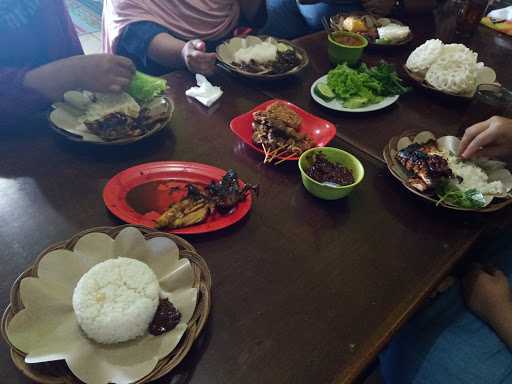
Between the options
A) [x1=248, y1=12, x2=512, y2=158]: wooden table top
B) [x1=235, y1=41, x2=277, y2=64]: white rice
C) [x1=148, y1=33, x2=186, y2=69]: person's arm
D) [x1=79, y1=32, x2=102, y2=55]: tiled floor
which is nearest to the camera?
[x1=248, y1=12, x2=512, y2=158]: wooden table top

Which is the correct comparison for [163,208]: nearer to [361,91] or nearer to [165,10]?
[361,91]

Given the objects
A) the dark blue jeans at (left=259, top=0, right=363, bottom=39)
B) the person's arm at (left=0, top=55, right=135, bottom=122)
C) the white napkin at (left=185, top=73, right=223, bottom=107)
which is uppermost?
the person's arm at (left=0, top=55, right=135, bottom=122)

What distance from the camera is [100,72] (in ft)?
4.79

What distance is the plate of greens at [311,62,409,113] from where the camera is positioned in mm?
1730

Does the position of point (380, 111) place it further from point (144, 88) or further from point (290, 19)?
point (290, 19)

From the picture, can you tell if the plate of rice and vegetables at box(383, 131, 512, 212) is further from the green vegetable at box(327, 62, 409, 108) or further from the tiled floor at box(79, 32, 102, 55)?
the tiled floor at box(79, 32, 102, 55)

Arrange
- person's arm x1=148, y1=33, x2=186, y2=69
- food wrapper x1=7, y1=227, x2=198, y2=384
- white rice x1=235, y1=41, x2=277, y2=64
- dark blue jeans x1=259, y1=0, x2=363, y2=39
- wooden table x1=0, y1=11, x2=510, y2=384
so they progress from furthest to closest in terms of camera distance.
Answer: dark blue jeans x1=259, y1=0, x2=363, y2=39 → person's arm x1=148, y1=33, x2=186, y2=69 → white rice x1=235, y1=41, x2=277, y2=64 → wooden table x1=0, y1=11, x2=510, y2=384 → food wrapper x1=7, y1=227, x2=198, y2=384

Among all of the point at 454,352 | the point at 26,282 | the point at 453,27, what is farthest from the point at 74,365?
the point at 453,27

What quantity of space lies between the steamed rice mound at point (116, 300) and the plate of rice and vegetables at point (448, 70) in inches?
66.1

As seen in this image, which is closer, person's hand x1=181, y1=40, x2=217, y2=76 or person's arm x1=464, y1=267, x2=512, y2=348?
person's arm x1=464, y1=267, x2=512, y2=348

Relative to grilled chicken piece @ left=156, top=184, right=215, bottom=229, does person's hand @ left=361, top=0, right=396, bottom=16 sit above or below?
above

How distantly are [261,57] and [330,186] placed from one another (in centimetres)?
99

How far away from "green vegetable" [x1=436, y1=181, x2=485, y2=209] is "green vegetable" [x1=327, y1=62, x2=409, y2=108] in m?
0.62

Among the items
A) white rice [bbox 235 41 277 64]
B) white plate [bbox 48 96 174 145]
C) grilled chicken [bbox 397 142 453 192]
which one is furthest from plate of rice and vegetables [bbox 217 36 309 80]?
grilled chicken [bbox 397 142 453 192]
